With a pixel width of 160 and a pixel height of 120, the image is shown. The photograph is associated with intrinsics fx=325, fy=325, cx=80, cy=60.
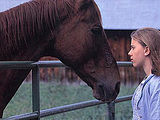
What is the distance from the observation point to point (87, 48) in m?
2.14

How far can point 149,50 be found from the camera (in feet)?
5.16

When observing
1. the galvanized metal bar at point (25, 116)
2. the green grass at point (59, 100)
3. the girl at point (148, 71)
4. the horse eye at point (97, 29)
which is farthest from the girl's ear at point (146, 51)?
the green grass at point (59, 100)

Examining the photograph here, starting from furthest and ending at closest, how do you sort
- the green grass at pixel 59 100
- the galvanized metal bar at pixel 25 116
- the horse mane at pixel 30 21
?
the green grass at pixel 59 100 → the horse mane at pixel 30 21 → the galvanized metal bar at pixel 25 116

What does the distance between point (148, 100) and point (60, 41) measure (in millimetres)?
795

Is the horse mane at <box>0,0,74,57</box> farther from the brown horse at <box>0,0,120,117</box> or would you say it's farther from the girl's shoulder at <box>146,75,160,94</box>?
the girl's shoulder at <box>146,75,160,94</box>

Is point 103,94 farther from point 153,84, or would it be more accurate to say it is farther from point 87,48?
point 153,84

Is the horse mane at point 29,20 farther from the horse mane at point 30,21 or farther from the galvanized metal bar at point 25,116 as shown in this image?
the galvanized metal bar at point 25,116

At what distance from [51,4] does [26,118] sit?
75cm

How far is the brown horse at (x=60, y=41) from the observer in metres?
1.96

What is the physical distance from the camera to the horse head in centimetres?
210

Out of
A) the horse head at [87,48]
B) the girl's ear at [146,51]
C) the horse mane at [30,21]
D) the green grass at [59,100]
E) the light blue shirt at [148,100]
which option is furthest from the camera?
the green grass at [59,100]

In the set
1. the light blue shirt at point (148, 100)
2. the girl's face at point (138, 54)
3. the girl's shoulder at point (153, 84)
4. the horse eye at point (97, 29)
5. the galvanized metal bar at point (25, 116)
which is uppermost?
the horse eye at point (97, 29)

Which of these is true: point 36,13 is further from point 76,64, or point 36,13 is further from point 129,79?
point 129,79

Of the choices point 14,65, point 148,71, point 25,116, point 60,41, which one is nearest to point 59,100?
point 60,41
